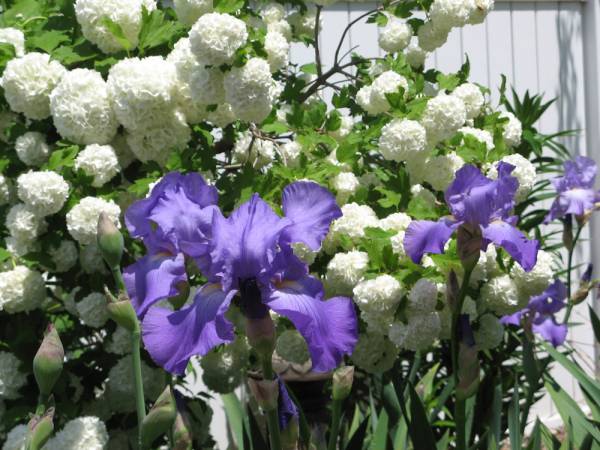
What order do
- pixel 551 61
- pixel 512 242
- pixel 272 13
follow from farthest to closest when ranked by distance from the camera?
pixel 551 61 → pixel 272 13 → pixel 512 242

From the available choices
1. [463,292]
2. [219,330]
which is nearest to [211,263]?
[219,330]

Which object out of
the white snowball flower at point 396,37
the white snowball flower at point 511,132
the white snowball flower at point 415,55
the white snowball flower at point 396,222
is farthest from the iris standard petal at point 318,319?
the white snowball flower at point 415,55

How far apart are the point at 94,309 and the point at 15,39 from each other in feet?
1.90

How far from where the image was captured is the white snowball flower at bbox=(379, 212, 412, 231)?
161 centimetres

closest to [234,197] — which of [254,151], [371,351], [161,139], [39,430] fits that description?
[161,139]

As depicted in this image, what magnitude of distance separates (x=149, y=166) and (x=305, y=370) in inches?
41.1

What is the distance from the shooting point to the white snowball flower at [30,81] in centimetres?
167

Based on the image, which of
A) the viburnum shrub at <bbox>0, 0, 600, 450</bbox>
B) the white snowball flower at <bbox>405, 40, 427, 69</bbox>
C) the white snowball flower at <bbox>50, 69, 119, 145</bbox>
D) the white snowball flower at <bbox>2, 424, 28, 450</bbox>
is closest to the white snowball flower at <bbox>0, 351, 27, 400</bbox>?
the viburnum shrub at <bbox>0, 0, 600, 450</bbox>

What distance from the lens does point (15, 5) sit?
2.01 m

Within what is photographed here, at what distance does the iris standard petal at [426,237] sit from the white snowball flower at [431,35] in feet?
2.40

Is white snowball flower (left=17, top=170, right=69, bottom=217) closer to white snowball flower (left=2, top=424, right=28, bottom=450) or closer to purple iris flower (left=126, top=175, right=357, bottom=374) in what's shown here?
white snowball flower (left=2, top=424, right=28, bottom=450)

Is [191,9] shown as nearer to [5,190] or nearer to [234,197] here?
[234,197]

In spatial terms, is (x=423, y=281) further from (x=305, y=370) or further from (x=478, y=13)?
(x=305, y=370)

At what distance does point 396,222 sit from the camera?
161 centimetres
